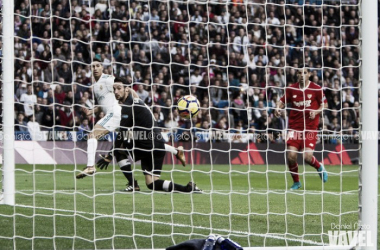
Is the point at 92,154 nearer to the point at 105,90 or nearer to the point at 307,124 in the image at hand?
the point at 105,90

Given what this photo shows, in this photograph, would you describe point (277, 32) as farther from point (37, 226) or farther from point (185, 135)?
point (37, 226)

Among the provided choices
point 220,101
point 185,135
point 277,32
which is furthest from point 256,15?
point 185,135

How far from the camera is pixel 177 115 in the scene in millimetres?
16047

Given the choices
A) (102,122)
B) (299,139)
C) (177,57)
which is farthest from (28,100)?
(299,139)

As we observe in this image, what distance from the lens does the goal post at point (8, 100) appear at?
7.20m

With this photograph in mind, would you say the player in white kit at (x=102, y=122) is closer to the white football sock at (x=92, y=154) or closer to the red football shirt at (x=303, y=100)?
the white football sock at (x=92, y=154)

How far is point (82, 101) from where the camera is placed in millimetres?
14125

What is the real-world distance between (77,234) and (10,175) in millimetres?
2151

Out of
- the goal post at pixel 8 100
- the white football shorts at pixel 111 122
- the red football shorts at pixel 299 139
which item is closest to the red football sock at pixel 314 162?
the red football shorts at pixel 299 139

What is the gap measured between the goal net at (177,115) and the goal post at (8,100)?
20cm

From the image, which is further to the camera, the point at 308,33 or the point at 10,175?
the point at 308,33

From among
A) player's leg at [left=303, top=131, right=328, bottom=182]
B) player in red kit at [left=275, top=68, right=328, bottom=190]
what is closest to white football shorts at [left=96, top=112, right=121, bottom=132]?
player in red kit at [left=275, top=68, right=328, bottom=190]

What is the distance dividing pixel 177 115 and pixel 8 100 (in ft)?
28.4

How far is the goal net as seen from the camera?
20.9ft
